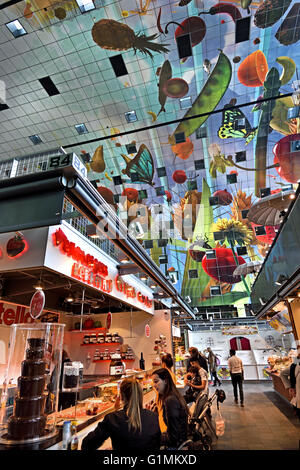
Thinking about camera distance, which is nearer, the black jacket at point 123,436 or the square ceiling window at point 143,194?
the black jacket at point 123,436

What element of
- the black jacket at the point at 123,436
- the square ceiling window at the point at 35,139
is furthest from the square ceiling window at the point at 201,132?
the black jacket at the point at 123,436

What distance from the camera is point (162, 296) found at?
1107 cm

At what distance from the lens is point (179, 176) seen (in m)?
12.3

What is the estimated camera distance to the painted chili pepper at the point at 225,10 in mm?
7068

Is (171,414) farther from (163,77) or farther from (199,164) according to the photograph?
(199,164)

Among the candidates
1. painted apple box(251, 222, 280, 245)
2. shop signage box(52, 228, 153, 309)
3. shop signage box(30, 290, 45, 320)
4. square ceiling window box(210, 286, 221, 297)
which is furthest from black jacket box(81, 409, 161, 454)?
square ceiling window box(210, 286, 221, 297)

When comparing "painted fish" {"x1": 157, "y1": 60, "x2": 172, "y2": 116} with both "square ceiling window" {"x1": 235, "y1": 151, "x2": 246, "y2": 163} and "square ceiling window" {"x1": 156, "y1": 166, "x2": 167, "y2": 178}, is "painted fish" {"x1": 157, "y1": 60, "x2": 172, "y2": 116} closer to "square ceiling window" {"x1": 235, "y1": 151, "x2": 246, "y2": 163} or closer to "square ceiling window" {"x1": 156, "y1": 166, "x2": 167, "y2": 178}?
"square ceiling window" {"x1": 156, "y1": 166, "x2": 167, "y2": 178}

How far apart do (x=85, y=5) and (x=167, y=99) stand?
3.46m

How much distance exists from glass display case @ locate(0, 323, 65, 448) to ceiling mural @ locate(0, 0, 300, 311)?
214 inches

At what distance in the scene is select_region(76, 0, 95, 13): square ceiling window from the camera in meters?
6.85

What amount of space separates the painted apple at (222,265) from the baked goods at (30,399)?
1585 cm

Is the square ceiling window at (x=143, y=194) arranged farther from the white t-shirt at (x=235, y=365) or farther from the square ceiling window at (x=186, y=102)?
the white t-shirt at (x=235, y=365)

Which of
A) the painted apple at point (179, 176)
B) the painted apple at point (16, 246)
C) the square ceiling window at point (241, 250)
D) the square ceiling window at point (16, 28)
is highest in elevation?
the square ceiling window at point (16, 28)

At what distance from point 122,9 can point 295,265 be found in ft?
24.9
